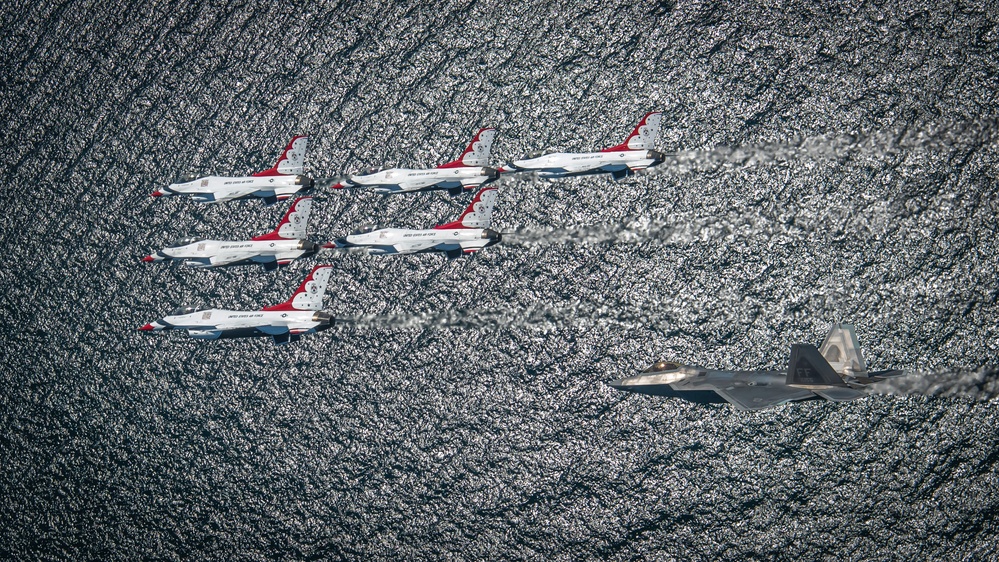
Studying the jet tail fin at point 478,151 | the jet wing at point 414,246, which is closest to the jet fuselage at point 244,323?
the jet wing at point 414,246

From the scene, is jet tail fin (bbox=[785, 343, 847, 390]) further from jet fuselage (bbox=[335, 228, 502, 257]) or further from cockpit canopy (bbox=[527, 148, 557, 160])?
cockpit canopy (bbox=[527, 148, 557, 160])

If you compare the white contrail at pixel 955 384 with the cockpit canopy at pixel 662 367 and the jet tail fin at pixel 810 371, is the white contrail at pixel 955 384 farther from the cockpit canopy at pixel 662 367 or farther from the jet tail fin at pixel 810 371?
the cockpit canopy at pixel 662 367

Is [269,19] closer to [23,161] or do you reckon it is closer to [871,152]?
[23,161]

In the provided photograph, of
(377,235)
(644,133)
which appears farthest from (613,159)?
(377,235)

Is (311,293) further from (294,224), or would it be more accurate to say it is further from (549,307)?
(549,307)

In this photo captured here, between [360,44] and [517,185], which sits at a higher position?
[360,44]

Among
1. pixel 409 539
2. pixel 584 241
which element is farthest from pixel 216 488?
pixel 584 241
